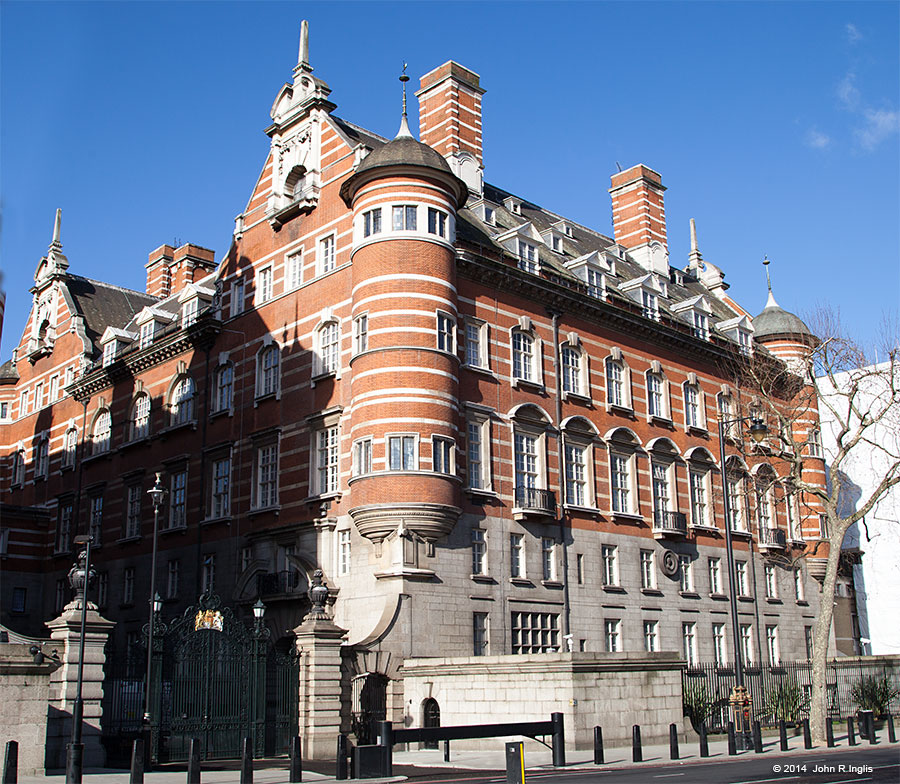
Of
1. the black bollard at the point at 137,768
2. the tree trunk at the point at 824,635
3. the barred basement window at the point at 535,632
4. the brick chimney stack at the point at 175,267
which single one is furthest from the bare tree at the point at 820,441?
the brick chimney stack at the point at 175,267

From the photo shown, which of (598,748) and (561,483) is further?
(561,483)

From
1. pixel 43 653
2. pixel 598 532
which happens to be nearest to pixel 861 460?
pixel 598 532

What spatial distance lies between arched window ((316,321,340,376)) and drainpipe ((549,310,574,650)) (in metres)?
9.03

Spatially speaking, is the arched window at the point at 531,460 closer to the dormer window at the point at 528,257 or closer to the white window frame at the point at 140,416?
the dormer window at the point at 528,257

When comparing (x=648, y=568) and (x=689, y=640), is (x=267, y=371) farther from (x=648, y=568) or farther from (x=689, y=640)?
(x=689, y=640)

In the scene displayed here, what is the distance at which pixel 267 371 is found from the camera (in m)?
40.3

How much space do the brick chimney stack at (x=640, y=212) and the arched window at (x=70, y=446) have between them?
3161cm

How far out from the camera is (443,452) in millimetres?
33031

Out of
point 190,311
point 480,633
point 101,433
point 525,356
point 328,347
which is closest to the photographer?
point 480,633

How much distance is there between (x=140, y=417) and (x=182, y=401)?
4032mm

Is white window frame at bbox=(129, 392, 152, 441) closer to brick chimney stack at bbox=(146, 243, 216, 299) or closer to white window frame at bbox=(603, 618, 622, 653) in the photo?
brick chimney stack at bbox=(146, 243, 216, 299)

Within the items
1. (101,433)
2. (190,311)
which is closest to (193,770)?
(190,311)

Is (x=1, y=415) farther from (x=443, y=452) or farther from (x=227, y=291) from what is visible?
(x=443, y=452)

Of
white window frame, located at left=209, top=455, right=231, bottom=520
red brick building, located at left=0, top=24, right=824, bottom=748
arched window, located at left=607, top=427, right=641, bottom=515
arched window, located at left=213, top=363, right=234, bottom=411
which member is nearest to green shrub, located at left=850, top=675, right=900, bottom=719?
red brick building, located at left=0, top=24, right=824, bottom=748
